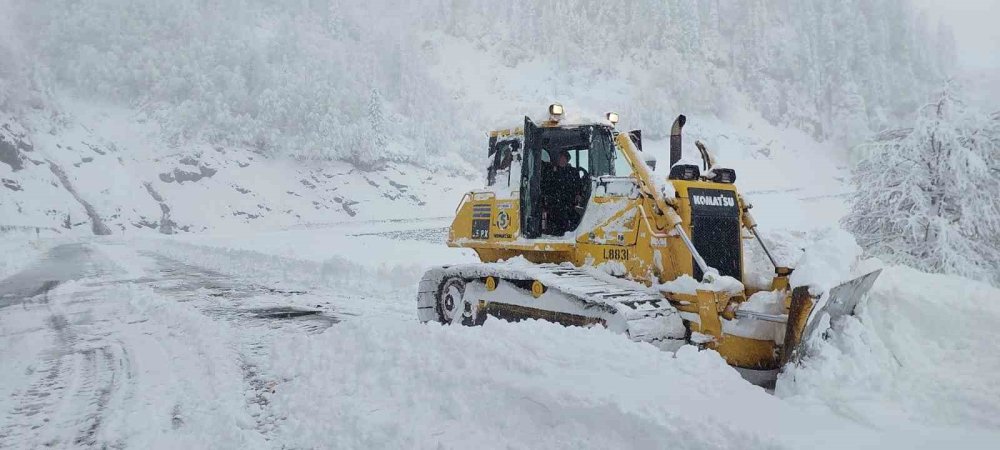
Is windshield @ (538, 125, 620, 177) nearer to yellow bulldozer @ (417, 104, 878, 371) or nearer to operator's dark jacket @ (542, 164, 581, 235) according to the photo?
yellow bulldozer @ (417, 104, 878, 371)

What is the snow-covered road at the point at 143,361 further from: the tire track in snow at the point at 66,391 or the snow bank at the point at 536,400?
the snow bank at the point at 536,400

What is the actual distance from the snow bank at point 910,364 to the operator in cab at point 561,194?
126 inches

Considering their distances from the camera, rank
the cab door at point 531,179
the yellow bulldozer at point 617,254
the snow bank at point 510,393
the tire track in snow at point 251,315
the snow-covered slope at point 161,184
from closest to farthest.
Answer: the snow bank at point 510,393, the tire track in snow at point 251,315, the yellow bulldozer at point 617,254, the cab door at point 531,179, the snow-covered slope at point 161,184

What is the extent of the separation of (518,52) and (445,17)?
1148 cm

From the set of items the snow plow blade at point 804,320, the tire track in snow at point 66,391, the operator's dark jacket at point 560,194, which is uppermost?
the operator's dark jacket at point 560,194

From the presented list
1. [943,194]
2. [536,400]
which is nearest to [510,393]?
[536,400]

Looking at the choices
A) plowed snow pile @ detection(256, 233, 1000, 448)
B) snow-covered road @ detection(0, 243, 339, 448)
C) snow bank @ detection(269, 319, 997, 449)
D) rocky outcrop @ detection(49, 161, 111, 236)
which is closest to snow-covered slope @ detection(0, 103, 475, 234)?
rocky outcrop @ detection(49, 161, 111, 236)

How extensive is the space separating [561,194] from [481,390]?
3.63 metres

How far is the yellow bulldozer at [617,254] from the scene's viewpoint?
5.29 metres

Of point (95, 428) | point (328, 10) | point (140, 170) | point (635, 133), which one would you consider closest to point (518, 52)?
point (328, 10)

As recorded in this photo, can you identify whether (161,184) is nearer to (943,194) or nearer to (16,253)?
(16,253)

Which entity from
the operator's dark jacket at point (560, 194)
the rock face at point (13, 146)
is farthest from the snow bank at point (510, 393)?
the rock face at point (13, 146)

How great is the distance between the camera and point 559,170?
7.46 m

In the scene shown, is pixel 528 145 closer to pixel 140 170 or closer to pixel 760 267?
pixel 760 267
